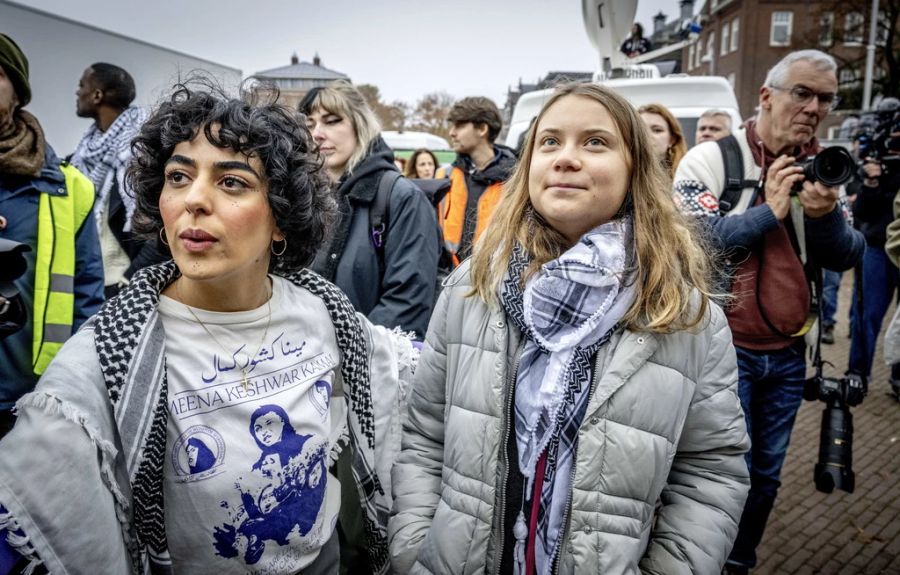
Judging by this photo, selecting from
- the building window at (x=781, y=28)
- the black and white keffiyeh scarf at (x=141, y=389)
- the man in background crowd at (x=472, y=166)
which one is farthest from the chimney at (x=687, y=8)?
the black and white keffiyeh scarf at (x=141, y=389)

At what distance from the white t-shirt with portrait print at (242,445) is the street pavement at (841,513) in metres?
2.54

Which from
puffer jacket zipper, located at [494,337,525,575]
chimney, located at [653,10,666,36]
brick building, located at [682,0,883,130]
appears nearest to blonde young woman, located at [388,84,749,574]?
puffer jacket zipper, located at [494,337,525,575]

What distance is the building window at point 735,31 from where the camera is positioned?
37.0 meters

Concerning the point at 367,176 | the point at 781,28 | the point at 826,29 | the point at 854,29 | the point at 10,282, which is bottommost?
the point at 10,282

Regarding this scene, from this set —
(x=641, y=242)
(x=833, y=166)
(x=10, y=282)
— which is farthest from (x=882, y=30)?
(x=10, y=282)

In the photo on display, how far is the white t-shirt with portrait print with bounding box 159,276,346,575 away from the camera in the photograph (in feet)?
4.63

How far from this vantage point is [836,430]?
250cm

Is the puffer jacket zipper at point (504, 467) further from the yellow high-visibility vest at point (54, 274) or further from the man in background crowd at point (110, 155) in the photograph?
the man in background crowd at point (110, 155)

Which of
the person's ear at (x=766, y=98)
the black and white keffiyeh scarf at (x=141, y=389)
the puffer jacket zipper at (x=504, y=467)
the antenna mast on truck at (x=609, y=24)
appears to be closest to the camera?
the black and white keffiyeh scarf at (x=141, y=389)

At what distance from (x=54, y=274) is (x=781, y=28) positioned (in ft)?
138

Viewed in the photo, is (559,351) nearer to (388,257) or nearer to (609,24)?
(388,257)

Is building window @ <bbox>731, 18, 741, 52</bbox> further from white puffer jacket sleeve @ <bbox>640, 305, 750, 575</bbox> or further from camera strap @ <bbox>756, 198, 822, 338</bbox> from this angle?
white puffer jacket sleeve @ <bbox>640, 305, 750, 575</bbox>

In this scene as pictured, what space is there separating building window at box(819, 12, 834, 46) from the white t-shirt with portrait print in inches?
1343

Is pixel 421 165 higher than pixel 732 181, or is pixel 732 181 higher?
pixel 421 165
